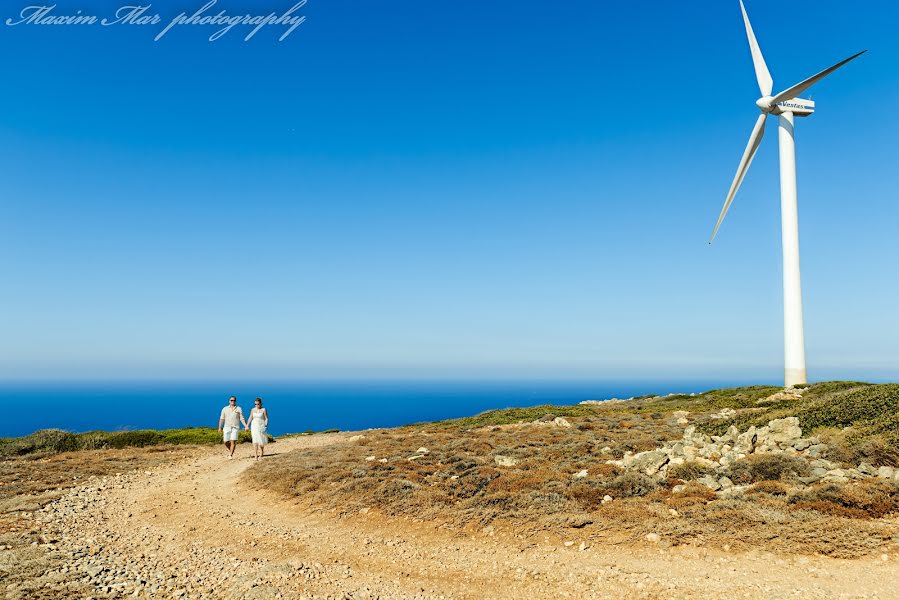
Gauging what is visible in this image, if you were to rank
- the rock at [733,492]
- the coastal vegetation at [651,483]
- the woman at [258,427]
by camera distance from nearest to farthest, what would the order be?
the coastal vegetation at [651,483], the rock at [733,492], the woman at [258,427]

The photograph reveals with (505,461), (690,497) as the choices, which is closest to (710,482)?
(690,497)

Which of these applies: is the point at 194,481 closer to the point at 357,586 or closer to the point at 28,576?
the point at 28,576

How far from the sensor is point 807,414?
72.1ft

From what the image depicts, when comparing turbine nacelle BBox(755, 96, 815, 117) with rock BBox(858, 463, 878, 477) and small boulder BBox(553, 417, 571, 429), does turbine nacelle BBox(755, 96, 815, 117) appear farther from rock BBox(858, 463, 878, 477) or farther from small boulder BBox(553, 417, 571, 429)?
rock BBox(858, 463, 878, 477)

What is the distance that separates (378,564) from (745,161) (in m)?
38.5

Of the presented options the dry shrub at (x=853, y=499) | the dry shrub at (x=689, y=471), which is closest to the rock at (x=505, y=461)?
the dry shrub at (x=689, y=471)

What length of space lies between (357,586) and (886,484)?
555 inches

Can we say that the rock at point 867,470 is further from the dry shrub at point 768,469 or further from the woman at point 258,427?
the woman at point 258,427

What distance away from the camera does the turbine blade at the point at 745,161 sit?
3712 cm

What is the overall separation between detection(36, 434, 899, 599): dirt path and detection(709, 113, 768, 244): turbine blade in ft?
101

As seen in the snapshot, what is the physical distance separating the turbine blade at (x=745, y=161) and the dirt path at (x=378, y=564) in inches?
1209

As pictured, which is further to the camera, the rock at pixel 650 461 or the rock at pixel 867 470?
the rock at pixel 650 461

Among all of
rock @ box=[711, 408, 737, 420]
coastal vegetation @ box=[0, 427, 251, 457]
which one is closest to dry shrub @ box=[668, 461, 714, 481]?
rock @ box=[711, 408, 737, 420]

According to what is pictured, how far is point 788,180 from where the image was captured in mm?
36562
